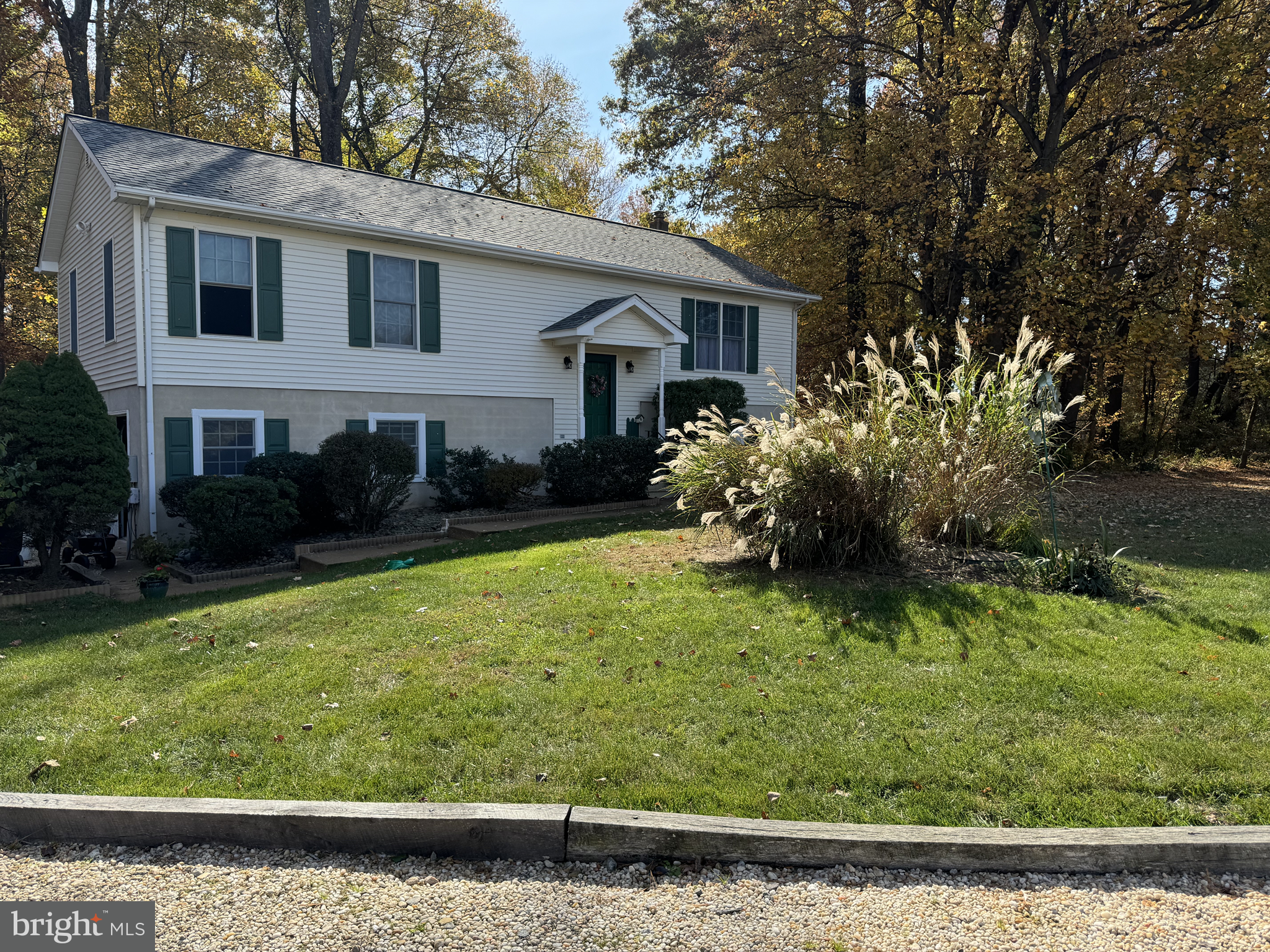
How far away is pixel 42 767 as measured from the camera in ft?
12.5

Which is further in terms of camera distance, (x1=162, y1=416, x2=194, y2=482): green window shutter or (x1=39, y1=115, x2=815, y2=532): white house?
(x1=39, y1=115, x2=815, y2=532): white house

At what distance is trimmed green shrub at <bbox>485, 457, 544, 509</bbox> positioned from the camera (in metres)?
12.5

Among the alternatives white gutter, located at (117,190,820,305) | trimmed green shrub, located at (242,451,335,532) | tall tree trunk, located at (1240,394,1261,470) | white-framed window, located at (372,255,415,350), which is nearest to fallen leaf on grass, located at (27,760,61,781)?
trimmed green shrub, located at (242,451,335,532)

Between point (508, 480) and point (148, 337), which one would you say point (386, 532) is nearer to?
point (508, 480)

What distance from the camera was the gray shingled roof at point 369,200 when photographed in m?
11.2

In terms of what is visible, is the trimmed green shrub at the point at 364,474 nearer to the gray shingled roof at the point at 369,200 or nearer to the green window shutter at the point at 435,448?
the green window shutter at the point at 435,448

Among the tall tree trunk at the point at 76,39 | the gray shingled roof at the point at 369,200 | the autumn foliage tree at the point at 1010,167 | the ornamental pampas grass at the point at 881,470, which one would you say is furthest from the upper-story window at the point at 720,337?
the tall tree trunk at the point at 76,39

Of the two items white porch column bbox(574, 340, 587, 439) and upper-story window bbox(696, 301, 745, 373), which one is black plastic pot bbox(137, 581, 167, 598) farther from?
upper-story window bbox(696, 301, 745, 373)

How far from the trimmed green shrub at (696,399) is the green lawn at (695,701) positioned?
8.98 m

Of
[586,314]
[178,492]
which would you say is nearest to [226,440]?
[178,492]

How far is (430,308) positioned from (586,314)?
2944 millimetres

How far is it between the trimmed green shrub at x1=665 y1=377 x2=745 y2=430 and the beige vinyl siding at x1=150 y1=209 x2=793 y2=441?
2.24ft

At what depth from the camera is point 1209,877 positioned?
2932 millimetres

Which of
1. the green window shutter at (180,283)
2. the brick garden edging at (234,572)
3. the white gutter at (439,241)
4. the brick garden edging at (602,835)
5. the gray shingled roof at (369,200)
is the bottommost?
Result: the brick garden edging at (602,835)
